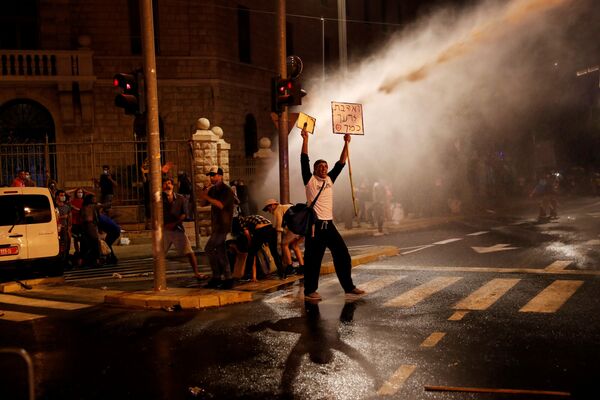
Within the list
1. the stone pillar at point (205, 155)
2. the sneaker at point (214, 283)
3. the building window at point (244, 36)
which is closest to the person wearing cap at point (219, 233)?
the sneaker at point (214, 283)

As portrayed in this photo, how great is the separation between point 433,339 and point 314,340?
1174 mm

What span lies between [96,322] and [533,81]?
37.1 m

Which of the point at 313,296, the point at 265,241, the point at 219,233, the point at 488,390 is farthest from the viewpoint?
the point at 265,241

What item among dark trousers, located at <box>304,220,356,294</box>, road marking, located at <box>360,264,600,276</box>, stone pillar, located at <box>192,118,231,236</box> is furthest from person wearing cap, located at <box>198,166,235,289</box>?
stone pillar, located at <box>192,118,231,236</box>

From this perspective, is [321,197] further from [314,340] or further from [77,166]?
[77,166]

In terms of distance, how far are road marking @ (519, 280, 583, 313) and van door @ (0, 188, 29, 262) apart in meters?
8.27

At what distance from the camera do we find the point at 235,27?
2583cm

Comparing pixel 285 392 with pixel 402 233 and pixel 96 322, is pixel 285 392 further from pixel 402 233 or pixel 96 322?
pixel 402 233

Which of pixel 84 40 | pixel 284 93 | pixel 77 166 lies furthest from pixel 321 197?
pixel 84 40

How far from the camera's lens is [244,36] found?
2675 centimetres

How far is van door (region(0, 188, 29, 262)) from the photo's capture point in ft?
35.8

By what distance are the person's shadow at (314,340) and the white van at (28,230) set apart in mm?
5559

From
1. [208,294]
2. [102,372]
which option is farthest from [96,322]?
[102,372]

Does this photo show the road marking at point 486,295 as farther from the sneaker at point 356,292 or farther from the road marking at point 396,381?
the road marking at point 396,381
